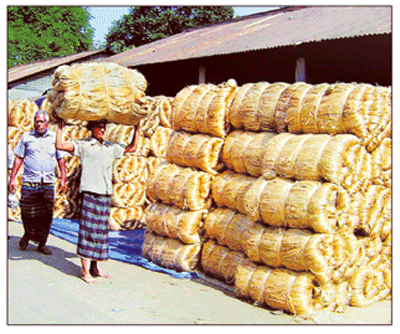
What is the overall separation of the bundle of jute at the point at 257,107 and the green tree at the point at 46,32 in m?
22.6

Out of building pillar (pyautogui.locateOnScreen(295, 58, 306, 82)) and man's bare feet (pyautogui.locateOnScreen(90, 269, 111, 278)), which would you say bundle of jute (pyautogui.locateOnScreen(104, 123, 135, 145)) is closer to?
building pillar (pyautogui.locateOnScreen(295, 58, 306, 82))

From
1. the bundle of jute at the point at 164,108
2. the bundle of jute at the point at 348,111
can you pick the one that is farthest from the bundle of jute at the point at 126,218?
the bundle of jute at the point at 348,111

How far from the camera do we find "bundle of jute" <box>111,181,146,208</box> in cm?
1132

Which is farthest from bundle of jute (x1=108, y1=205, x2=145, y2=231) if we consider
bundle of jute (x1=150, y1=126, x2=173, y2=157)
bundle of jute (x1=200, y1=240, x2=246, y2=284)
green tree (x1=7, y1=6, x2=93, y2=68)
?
green tree (x1=7, y1=6, x2=93, y2=68)

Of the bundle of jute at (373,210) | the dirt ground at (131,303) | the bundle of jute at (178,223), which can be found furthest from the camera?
the bundle of jute at (178,223)

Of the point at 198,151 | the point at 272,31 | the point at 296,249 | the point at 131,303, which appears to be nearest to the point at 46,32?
the point at 272,31

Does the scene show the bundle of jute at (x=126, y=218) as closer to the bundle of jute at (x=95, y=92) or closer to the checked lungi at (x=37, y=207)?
the checked lungi at (x=37, y=207)

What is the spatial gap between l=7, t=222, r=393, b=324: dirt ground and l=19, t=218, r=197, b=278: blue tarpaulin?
0.66ft

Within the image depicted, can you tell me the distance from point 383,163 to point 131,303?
11.4ft

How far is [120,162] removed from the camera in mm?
11344

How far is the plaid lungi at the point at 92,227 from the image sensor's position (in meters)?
6.72

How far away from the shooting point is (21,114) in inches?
481

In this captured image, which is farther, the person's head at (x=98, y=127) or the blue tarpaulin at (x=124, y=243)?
the blue tarpaulin at (x=124, y=243)

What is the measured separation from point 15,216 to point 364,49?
910 centimetres
